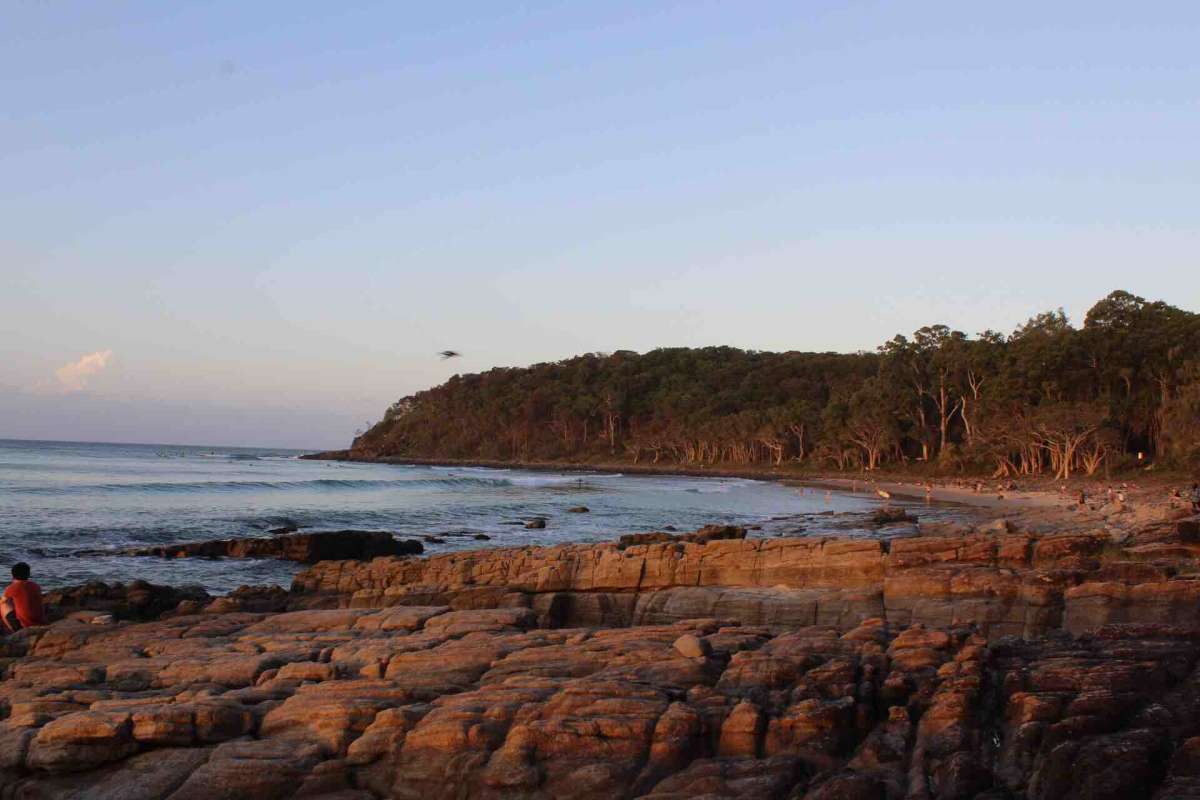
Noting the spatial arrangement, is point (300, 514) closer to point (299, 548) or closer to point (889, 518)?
point (299, 548)

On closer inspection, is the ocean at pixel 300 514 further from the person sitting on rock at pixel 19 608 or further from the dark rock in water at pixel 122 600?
the person sitting on rock at pixel 19 608

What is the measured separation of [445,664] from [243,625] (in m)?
5.36

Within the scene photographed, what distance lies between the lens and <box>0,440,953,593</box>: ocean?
28.2 metres

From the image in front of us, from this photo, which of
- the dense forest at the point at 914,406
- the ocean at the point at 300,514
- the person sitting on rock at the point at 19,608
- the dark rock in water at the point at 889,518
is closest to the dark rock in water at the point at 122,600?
the person sitting on rock at the point at 19,608

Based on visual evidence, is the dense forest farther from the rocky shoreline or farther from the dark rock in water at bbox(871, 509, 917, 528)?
the rocky shoreline

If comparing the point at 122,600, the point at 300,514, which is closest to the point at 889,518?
the point at 122,600

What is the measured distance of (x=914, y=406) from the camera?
8475 centimetres

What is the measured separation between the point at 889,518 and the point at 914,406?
5097 centimetres

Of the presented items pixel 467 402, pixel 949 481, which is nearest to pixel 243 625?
pixel 949 481

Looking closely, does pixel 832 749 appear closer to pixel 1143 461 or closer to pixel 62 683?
pixel 62 683

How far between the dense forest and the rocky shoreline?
Answer: 1767 inches

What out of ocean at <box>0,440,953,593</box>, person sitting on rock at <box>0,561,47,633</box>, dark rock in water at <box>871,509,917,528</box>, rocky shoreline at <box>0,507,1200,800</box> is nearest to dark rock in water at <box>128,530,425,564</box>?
ocean at <box>0,440,953,593</box>

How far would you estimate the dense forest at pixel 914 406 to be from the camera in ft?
204

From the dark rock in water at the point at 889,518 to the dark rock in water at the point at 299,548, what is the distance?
59.1 feet
